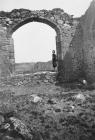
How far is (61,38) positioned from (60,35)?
0.53 feet

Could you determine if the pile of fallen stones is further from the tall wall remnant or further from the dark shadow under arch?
the dark shadow under arch

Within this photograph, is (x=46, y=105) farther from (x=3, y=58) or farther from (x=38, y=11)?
(x=38, y=11)

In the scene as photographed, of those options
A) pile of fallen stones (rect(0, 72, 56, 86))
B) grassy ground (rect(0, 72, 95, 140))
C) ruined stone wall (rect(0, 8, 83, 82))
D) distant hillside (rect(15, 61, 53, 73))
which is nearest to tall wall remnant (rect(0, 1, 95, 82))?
ruined stone wall (rect(0, 8, 83, 82))

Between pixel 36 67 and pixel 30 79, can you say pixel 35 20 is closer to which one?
pixel 30 79

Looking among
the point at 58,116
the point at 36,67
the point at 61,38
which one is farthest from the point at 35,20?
the point at 36,67

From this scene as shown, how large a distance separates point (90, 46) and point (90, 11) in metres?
1.62

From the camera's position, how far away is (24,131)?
3629 mm

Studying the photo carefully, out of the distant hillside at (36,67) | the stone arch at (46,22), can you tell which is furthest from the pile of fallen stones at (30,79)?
the distant hillside at (36,67)

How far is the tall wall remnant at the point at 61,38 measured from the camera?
31.2 feet

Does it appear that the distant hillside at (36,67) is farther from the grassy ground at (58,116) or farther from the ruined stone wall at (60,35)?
the grassy ground at (58,116)

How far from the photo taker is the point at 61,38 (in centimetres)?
979

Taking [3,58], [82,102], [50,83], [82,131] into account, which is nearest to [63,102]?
Answer: [82,102]

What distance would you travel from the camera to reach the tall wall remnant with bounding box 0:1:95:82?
952cm

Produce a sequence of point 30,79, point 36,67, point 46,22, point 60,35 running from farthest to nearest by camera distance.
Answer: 1. point 36,67
2. point 46,22
3. point 60,35
4. point 30,79
